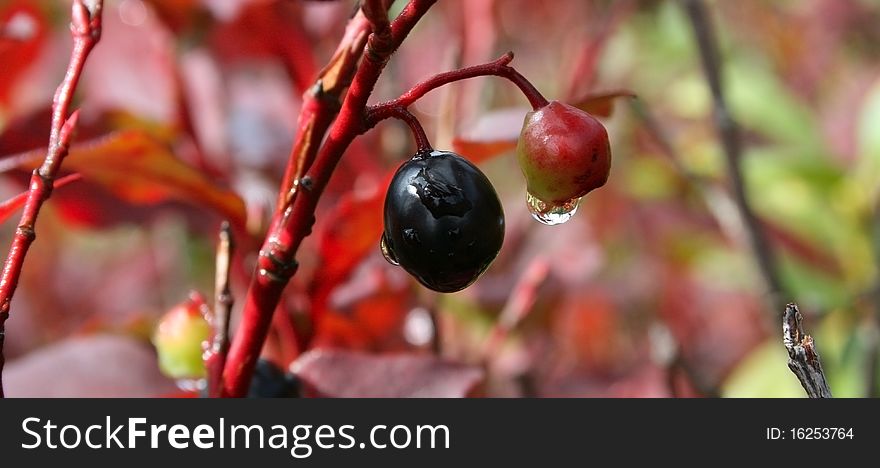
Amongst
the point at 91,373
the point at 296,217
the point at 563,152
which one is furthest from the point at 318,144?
the point at 91,373

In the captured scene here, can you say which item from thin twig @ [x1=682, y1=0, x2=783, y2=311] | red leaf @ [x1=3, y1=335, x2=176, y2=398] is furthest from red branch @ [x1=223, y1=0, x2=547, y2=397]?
thin twig @ [x1=682, y1=0, x2=783, y2=311]

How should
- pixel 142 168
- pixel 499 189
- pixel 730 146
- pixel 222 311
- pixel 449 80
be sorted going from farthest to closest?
1. pixel 499 189
2. pixel 730 146
3. pixel 142 168
4. pixel 222 311
5. pixel 449 80

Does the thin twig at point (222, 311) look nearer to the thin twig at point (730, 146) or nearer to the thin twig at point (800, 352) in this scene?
the thin twig at point (800, 352)

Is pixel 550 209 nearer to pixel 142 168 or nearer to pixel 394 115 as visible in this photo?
pixel 394 115

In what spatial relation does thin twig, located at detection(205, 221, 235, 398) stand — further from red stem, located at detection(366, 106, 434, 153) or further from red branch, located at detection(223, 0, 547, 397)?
red stem, located at detection(366, 106, 434, 153)
